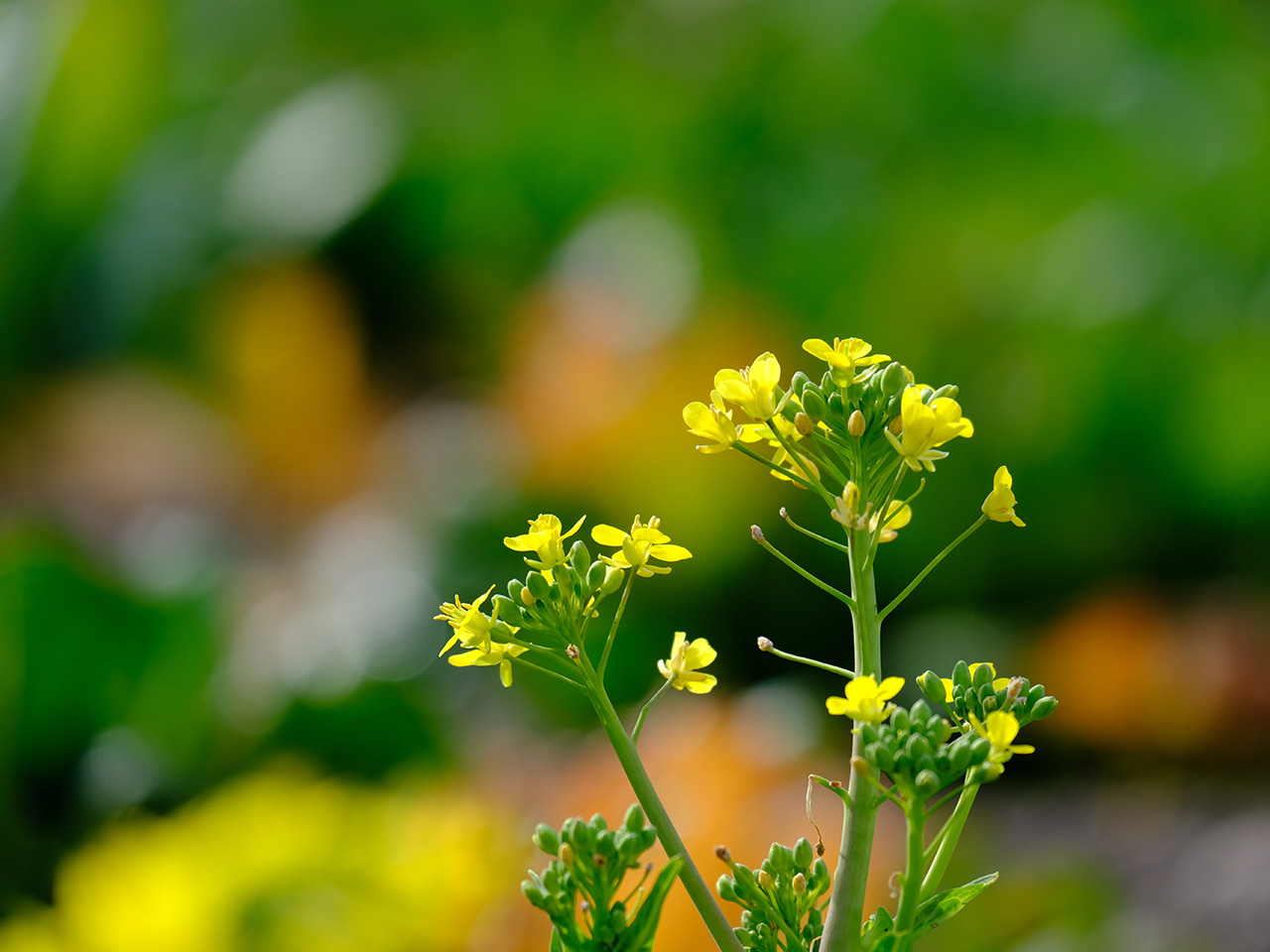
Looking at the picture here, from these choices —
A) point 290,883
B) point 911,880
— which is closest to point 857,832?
point 911,880

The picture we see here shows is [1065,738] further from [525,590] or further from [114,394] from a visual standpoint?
[114,394]

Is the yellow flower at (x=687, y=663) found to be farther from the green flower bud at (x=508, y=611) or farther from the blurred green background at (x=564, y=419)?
the blurred green background at (x=564, y=419)

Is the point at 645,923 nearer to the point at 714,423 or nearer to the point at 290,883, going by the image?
the point at 714,423

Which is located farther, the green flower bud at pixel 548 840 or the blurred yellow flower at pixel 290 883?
the blurred yellow flower at pixel 290 883

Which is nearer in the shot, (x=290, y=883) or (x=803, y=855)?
(x=803, y=855)

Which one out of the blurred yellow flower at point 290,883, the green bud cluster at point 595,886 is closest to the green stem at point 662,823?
the green bud cluster at point 595,886

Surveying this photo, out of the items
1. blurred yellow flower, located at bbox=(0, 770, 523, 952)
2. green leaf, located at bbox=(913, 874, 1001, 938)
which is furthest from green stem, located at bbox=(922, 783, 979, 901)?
blurred yellow flower, located at bbox=(0, 770, 523, 952)

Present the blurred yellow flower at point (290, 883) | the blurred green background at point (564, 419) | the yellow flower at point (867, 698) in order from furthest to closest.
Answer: the blurred green background at point (564, 419), the blurred yellow flower at point (290, 883), the yellow flower at point (867, 698)
